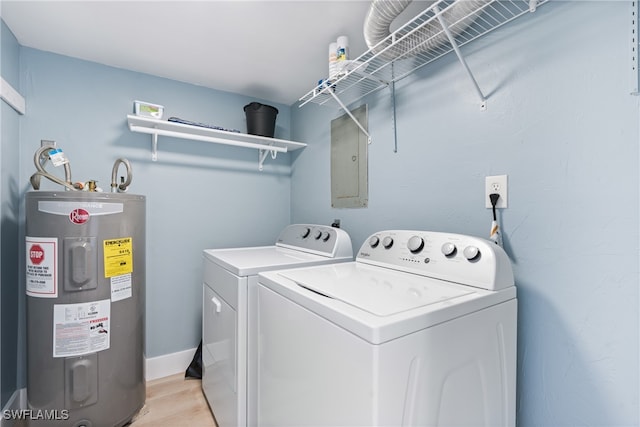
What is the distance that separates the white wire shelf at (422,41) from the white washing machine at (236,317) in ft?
2.77

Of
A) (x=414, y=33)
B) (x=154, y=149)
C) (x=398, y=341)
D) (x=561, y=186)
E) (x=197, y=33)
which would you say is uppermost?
(x=197, y=33)

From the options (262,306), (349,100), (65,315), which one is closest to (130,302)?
(65,315)

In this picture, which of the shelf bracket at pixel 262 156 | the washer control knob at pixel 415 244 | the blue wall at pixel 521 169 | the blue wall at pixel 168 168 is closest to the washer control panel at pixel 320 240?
the blue wall at pixel 521 169

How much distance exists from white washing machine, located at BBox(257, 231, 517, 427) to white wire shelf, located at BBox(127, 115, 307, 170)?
49.0 inches

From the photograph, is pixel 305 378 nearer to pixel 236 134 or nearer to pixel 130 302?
pixel 130 302

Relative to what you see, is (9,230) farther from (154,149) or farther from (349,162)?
(349,162)

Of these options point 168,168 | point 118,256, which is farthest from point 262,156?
point 118,256

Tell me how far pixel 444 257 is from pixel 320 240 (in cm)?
78

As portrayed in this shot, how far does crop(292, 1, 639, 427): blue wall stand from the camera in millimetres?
837

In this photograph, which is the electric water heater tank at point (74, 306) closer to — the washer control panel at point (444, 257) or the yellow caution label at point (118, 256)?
the yellow caution label at point (118, 256)

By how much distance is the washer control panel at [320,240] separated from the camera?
1604 mm

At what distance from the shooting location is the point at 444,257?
3.54 ft

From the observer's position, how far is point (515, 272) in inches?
42.3

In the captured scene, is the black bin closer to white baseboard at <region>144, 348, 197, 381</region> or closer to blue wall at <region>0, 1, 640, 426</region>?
blue wall at <region>0, 1, 640, 426</region>
